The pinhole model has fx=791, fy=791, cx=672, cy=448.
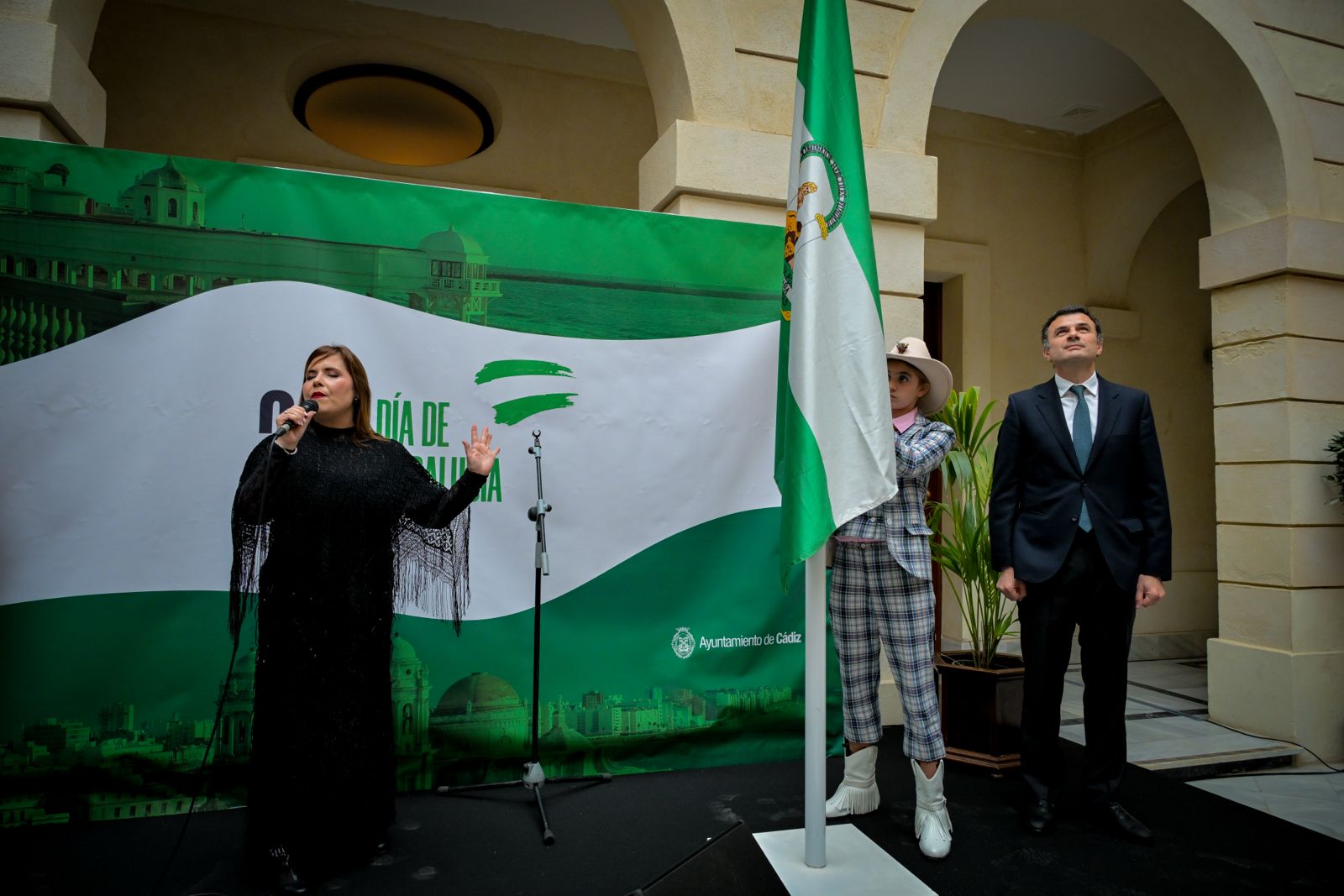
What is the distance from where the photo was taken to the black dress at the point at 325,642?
2.22 meters

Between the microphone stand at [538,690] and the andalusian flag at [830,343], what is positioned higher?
the andalusian flag at [830,343]

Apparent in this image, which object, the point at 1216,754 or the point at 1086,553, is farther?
the point at 1216,754

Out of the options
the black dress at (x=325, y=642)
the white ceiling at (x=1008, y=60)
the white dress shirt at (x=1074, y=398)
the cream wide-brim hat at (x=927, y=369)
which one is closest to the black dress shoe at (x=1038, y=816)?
the white dress shirt at (x=1074, y=398)

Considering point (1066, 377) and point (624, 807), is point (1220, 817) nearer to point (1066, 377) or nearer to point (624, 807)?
point (1066, 377)

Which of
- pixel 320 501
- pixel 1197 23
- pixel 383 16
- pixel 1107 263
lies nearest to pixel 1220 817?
pixel 320 501

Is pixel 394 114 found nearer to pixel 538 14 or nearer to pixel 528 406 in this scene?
pixel 538 14

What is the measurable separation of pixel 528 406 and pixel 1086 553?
206 centimetres

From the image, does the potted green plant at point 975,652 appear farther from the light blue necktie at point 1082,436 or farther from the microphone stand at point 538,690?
the microphone stand at point 538,690

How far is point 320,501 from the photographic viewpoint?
2.27 meters

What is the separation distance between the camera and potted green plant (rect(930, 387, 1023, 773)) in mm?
3191

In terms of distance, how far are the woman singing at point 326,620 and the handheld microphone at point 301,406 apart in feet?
0.04

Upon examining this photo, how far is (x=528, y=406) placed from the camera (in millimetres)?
3006

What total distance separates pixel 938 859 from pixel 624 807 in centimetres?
104

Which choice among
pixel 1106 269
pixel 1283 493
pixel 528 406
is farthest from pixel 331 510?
pixel 1106 269
